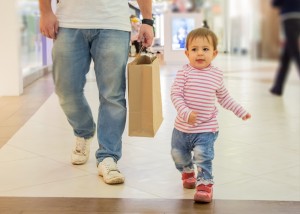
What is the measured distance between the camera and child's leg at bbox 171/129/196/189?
5.85 feet

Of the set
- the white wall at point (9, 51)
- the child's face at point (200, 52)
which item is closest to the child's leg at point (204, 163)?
the child's face at point (200, 52)

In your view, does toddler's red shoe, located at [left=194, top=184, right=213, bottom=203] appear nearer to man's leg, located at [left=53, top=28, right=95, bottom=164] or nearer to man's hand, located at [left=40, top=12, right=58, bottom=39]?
man's leg, located at [left=53, top=28, right=95, bottom=164]

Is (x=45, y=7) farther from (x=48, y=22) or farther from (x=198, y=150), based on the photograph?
(x=198, y=150)

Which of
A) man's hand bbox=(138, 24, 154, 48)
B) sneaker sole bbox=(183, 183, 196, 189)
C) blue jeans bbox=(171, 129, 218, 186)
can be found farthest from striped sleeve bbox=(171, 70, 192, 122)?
sneaker sole bbox=(183, 183, 196, 189)

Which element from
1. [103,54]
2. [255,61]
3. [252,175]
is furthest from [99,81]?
[255,61]

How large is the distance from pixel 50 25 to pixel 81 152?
62cm

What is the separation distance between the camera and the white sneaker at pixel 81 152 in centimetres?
224

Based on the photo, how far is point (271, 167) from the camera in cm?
225

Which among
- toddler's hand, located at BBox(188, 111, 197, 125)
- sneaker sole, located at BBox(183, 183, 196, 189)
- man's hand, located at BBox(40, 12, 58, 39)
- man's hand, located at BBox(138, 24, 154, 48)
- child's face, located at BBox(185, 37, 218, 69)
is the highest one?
man's hand, located at BBox(40, 12, 58, 39)

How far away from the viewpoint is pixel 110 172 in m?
1.97

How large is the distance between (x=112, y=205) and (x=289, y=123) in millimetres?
1995

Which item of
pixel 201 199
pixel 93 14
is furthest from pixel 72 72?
pixel 201 199

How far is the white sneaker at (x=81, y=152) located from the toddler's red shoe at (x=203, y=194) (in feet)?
2.19

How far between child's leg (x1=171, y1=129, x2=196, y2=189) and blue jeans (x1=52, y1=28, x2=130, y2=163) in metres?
0.29
